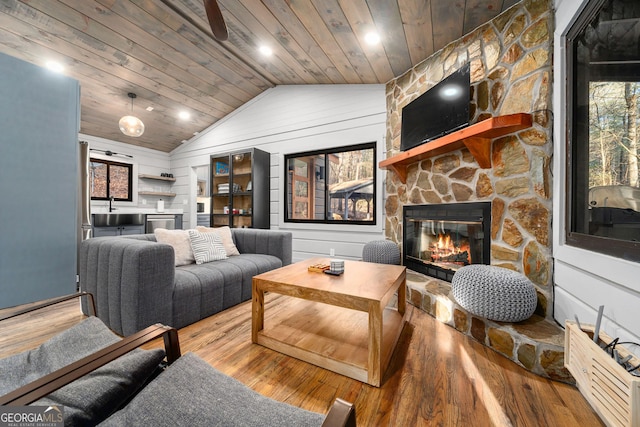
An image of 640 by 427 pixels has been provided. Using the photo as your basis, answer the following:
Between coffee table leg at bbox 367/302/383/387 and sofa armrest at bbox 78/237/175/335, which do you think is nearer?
coffee table leg at bbox 367/302/383/387

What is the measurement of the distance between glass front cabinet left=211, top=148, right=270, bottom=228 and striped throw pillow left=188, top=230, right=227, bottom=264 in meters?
1.53

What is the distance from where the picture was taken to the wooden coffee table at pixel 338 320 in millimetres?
1396

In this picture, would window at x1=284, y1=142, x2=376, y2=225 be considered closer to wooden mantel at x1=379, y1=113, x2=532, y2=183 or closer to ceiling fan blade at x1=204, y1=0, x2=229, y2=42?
wooden mantel at x1=379, y1=113, x2=532, y2=183

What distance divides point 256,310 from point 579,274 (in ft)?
6.59

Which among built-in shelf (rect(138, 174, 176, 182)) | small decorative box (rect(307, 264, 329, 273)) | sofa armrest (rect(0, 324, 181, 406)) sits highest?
built-in shelf (rect(138, 174, 176, 182))

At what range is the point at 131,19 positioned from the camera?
263 centimetres

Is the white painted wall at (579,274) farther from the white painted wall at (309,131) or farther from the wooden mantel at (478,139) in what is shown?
the white painted wall at (309,131)

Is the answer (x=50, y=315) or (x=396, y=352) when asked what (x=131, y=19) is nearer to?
(x=50, y=315)

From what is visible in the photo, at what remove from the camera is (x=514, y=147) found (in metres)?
1.98

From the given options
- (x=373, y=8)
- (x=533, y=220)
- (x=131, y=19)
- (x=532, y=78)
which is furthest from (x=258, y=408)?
(x=131, y=19)

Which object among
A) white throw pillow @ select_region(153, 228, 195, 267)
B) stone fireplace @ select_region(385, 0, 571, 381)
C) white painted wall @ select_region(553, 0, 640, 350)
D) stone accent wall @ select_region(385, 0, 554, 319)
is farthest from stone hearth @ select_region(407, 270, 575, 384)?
white throw pillow @ select_region(153, 228, 195, 267)

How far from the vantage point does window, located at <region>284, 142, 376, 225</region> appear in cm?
369

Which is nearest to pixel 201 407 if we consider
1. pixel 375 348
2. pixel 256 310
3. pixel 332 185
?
pixel 375 348

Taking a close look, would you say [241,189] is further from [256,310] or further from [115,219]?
[256,310]
